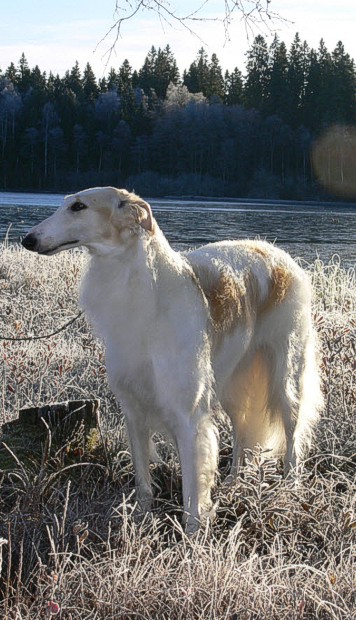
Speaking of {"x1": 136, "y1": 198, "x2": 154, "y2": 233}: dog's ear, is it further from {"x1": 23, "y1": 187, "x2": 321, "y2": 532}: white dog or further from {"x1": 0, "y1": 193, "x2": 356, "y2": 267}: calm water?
{"x1": 0, "y1": 193, "x2": 356, "y2": 267}: calm water

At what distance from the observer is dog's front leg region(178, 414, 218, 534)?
3.52 m

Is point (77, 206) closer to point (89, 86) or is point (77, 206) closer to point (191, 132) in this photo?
point (191, 132)

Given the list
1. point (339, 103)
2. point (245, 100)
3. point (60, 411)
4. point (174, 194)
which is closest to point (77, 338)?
point (60, 411)

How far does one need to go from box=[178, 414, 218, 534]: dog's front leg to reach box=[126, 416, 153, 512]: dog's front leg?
258mm

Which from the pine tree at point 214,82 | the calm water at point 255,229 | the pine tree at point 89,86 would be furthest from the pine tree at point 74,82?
the calm water at point 255,229

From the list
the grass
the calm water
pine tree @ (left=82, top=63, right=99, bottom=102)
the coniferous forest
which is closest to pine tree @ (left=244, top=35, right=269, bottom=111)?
the coniferous forest

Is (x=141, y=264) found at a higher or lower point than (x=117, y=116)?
lower

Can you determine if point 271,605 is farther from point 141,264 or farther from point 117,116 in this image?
point 117,116

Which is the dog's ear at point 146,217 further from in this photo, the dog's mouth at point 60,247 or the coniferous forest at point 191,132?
the coniferous forest at point 191,132

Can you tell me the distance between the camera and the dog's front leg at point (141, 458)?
373cm

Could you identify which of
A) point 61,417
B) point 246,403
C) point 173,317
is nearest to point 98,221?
point 173,317

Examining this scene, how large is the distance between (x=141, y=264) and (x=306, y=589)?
1447 millimetres

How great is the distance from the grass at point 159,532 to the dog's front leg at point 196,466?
0.28ft

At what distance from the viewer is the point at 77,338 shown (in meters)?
6.68
